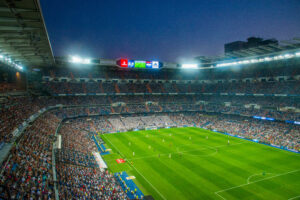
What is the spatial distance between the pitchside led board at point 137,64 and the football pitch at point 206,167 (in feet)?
84.8

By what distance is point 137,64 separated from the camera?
6325 centimetres

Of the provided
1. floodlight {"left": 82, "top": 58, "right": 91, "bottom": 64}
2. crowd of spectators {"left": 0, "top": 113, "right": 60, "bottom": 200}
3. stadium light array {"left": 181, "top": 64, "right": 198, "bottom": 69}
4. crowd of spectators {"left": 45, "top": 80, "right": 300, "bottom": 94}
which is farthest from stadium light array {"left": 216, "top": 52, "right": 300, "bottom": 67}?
crowd of spectators {"left": 0, "top": 113, "right": 60, "bottom": 200}

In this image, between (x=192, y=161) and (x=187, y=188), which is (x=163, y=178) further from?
(x=192, y=161)

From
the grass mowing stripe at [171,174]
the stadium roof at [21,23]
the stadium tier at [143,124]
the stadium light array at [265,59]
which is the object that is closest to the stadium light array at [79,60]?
the stadium tier at [143,124]

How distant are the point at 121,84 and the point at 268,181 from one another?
54.3 m

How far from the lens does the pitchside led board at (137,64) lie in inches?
2413

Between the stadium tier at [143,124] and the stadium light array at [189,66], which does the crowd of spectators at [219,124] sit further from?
the stadium light array at [189,66]

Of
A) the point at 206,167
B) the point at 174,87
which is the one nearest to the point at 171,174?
the point at 206,167

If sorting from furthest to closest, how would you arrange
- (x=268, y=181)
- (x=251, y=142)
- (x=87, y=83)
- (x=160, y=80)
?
(x=160, y=80) → (x=87, y=83) → (x=251, y=142) → (x=268, y=181)

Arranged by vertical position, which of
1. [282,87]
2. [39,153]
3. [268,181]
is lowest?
[268,181]

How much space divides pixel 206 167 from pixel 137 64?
42416mm

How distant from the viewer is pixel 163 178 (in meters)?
25.3

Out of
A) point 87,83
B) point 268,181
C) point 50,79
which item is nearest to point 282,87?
point 268,181

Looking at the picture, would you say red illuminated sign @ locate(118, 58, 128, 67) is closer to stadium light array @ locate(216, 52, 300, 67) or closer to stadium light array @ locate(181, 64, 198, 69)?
stadium light array @ locate(181, 64, 198, 69)
